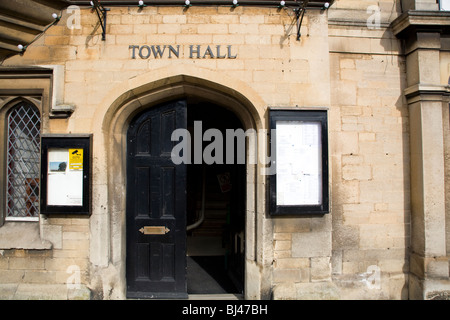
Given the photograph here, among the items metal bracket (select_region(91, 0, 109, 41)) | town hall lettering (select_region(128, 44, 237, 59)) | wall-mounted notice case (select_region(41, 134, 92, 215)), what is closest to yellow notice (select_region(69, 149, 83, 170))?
wall-mounted notice case (select_region(41, 134, 92, 215))

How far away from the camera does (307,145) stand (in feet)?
13.2

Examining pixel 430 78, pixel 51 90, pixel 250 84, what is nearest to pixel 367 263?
pixel 430 78

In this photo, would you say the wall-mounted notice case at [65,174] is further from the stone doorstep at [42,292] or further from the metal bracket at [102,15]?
the metal bracket at [102,15]

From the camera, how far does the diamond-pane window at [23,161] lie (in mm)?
4262

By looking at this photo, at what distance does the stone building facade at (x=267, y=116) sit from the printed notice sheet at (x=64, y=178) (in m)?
0.21

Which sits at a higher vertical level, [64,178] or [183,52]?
[183,52]

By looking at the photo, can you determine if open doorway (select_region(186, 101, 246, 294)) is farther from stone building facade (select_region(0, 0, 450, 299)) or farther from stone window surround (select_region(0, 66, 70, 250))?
stone window surround (select_region(0, 66, 70, 250))

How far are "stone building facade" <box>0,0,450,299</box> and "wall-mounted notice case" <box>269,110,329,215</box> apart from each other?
12cm

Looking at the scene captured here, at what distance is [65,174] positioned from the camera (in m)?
3.96

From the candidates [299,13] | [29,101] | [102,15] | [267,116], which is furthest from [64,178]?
[299,13]

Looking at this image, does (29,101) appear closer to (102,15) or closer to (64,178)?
(64,178)

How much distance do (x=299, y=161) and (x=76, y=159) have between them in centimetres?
318

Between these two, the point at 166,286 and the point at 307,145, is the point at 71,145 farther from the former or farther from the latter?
the point at 307,145

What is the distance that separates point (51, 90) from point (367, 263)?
5.33 meters
